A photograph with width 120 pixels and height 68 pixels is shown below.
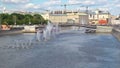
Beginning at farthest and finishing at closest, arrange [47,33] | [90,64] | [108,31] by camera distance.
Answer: [108,31]
[47,33]
[90,64]

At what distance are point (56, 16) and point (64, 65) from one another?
15279 cm

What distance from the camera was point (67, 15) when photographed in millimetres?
181000

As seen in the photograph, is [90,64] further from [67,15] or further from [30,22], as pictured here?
[67,15]

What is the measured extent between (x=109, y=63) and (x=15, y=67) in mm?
6871

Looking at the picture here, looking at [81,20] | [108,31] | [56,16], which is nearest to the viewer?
[108,31]

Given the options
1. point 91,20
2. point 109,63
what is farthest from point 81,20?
point 109,63

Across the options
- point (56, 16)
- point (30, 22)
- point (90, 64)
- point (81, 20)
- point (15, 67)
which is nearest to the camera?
point (15, 67)

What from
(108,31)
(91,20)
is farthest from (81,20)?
(108,31)

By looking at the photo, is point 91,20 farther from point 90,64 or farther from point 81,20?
point 90,64

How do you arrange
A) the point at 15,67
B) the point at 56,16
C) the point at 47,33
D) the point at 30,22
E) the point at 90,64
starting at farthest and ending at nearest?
the point at 56,16 → the point at 30,22 → the point at 47,33 → the point at 90,64 → the point at 15,67

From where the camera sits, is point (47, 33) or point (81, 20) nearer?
point (47, 33)

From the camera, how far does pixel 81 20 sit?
162750 millimetres

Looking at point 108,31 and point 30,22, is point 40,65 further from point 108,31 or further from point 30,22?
point 30,22

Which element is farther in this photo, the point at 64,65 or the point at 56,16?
the point at 56,16
